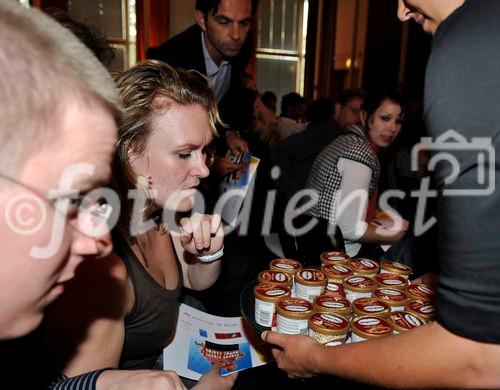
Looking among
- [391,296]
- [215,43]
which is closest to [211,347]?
[391,296]

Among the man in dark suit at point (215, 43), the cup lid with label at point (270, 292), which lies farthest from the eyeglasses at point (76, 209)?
the man in dark suit at point (215, 43)

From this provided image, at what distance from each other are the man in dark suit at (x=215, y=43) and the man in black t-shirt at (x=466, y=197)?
1.77 metres

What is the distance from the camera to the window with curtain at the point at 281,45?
11.3 meters

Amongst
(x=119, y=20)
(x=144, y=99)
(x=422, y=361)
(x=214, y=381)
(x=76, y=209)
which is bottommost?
(x=214, y=381)

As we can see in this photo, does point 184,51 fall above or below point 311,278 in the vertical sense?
above

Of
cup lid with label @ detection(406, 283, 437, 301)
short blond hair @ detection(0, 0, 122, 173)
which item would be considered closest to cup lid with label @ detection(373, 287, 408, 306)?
cup lid with label @ detection(406, 283, 437, 301)

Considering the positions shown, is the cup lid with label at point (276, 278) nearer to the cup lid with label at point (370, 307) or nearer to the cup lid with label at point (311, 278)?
the cup lid with label at point (311, 278)

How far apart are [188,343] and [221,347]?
0.38ft

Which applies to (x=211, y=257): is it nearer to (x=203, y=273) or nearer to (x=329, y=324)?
(x=203, y=273)

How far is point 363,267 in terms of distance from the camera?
5.36 ft

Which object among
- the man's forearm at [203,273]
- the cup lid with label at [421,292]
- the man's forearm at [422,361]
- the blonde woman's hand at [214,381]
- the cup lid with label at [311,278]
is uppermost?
the man's forearm at [422,361]

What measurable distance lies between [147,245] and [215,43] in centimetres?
158

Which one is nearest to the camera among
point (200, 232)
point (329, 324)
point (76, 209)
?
point (76, 209)

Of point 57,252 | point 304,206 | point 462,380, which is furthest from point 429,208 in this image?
point 57,252
